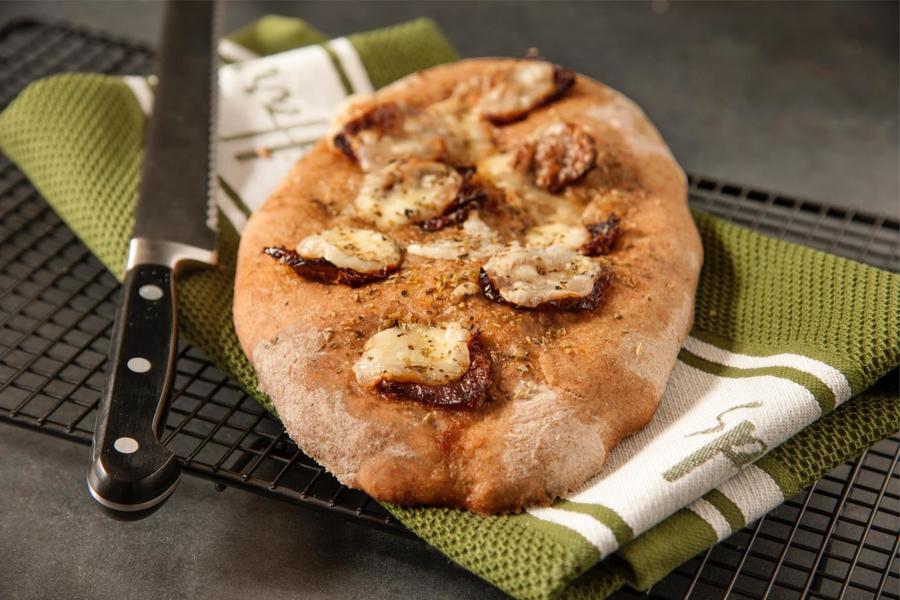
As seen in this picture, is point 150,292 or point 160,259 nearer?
point 150,292

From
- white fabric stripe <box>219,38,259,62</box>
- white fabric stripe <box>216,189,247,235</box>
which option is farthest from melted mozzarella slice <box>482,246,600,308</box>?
white fabric stripe <box>219,38,259,62</box>

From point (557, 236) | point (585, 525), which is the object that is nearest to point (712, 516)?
point (585, 525)

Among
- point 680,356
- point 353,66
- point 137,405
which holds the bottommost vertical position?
point 680,356

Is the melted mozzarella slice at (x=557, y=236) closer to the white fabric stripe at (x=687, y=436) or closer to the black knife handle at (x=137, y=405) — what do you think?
the white fabric stripe at (x=687, y=436)

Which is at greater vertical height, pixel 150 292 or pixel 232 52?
pixel 150 292

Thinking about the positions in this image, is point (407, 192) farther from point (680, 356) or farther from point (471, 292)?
point (680, 356)

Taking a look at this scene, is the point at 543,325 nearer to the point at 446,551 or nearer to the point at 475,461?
the point at 475,461

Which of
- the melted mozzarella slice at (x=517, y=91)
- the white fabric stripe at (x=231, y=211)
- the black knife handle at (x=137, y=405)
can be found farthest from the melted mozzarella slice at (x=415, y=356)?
the melted mozzarella slice at (x=517, y=91)
